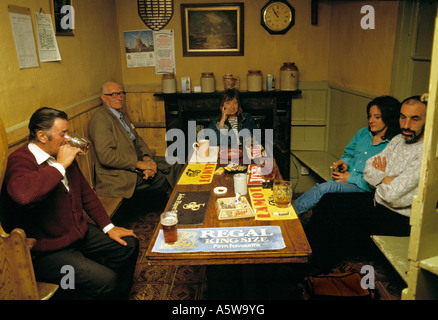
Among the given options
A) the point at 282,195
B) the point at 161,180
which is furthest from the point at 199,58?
the point at 282,195

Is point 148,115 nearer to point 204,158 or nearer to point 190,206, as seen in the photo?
point 204,158

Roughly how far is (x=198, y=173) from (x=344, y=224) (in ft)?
3.50

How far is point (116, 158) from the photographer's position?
328cm

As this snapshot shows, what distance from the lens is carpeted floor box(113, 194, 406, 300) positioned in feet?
6.35

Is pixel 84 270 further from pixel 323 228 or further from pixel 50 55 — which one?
pixel 50 55

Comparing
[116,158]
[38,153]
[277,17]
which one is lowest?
[116,158]

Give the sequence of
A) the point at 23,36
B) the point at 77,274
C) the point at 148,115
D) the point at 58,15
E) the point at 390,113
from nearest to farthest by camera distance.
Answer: the point at 77,274, the point at 23,36, the point at 390,113, the point at 58,15, the point at 148,115

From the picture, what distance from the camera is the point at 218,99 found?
4.34m

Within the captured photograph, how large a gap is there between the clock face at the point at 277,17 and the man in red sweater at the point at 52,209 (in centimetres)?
295

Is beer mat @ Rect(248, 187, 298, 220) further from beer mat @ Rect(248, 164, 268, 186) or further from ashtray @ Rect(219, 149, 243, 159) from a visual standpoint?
ashtray @ Rect(219, 149, 243, 159)

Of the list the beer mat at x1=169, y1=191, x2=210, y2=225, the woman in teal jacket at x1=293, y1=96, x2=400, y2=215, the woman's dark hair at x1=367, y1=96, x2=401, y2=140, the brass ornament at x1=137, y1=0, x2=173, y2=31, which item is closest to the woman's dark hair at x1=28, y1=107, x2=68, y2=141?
the beer mat at x1=169, y1=191, x2=210, y2=225

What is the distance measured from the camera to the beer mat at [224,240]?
62.6 inches
